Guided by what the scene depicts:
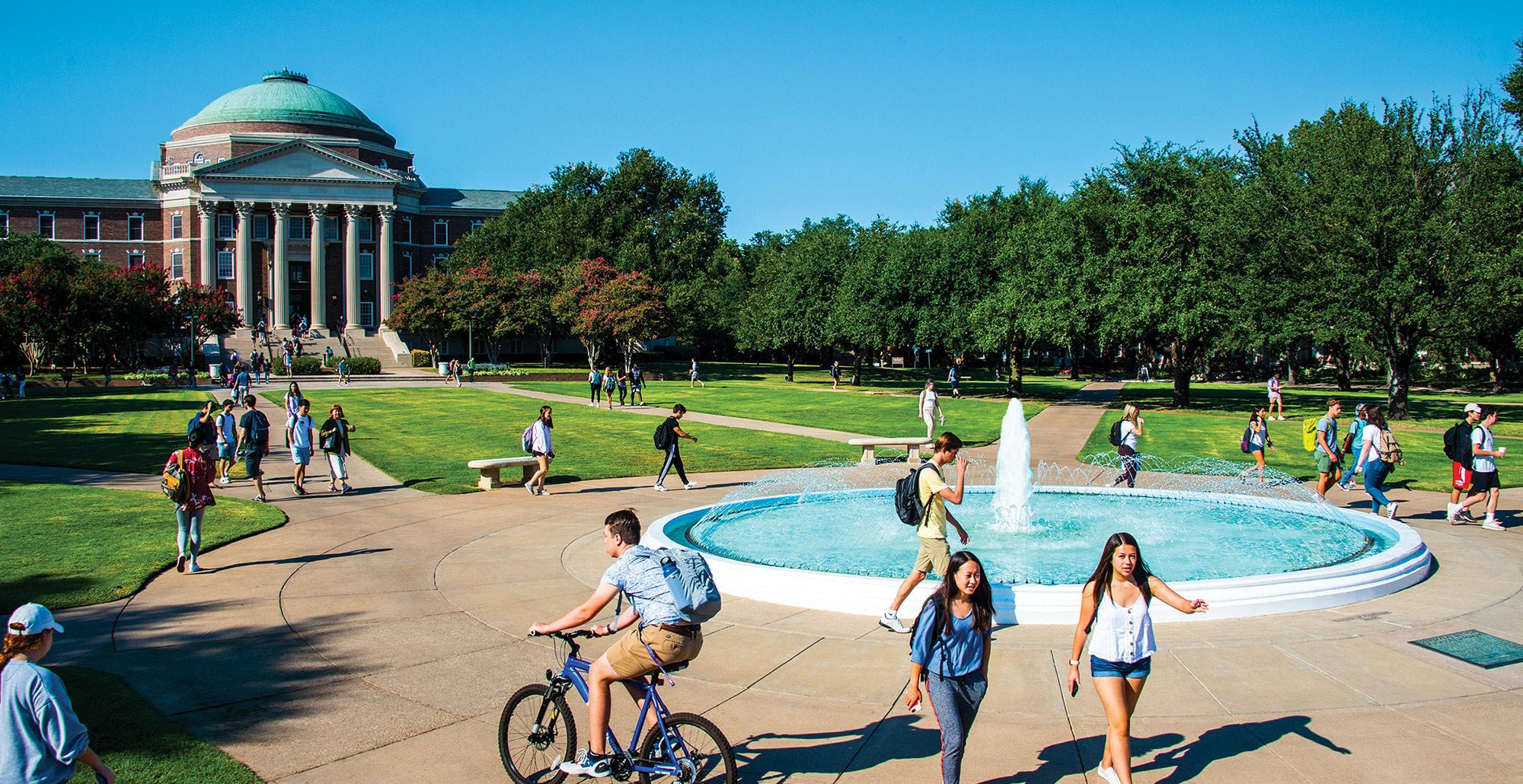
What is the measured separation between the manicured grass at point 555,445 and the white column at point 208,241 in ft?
169

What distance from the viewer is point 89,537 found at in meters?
14.0

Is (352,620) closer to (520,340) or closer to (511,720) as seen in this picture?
(511,720)

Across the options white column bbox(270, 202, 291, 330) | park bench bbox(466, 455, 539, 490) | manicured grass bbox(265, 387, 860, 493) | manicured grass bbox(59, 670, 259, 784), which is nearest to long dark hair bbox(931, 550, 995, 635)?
manicured grass bbox(59, 670, 259, 784)

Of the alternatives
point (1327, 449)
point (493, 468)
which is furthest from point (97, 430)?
point (1327, 449)

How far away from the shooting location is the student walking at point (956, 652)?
17.9ft

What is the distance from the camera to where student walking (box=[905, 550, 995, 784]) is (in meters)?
5.46

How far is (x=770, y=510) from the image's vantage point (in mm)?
16766

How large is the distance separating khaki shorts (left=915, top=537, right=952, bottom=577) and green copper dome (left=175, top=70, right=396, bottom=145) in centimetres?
9297

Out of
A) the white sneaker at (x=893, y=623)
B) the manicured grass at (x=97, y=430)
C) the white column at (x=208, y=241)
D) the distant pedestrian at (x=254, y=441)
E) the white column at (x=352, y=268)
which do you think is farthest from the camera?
the white column at (x=352, y=268)

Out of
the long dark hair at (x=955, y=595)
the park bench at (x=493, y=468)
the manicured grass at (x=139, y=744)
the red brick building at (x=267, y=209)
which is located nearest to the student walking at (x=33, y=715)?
the manicured grass at (x=139, y=744)

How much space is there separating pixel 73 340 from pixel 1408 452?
63.9 m

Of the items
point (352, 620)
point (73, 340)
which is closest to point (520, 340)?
point (73, 340)

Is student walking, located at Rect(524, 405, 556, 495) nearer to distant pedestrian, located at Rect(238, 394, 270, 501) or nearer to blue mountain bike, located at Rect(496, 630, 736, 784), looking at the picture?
distant pedestrian, located at Rect(238, 394, 270, 501)

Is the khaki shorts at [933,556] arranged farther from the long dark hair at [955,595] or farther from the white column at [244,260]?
the white column at [244,260]
